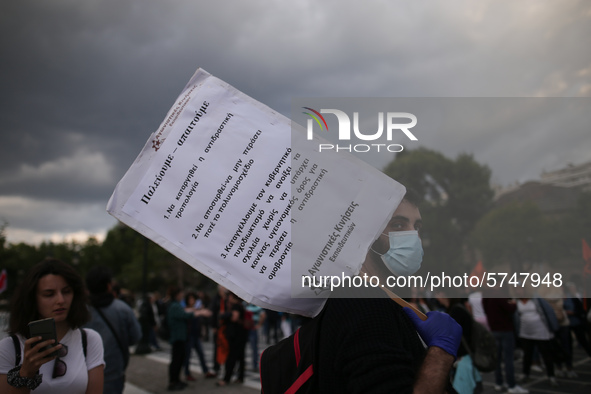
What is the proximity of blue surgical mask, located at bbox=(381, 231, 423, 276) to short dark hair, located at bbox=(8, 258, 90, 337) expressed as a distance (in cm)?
230

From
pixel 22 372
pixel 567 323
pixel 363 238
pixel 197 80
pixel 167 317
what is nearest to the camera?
pixel 363 238

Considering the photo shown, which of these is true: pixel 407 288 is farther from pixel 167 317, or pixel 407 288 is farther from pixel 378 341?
pixel 167 317

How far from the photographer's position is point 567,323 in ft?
31.0

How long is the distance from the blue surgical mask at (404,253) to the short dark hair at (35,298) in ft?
7.56

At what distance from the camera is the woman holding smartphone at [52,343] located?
2.31m

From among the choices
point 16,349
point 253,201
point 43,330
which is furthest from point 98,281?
point 253,201

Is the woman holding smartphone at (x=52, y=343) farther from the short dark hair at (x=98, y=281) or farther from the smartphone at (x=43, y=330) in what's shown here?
the short dark hair at (x=98, y=281)

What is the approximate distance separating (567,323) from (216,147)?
10.4m

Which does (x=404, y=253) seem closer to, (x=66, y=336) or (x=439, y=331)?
(x=439, y=331)

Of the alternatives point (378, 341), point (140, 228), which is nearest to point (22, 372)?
point (140, 228)

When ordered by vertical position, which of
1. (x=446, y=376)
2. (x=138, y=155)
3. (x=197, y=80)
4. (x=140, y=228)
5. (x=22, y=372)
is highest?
(x=197, y=80)

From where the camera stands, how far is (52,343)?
2326mm

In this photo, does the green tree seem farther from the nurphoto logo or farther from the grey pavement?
the grey pavement

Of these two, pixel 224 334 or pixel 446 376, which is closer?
pixel 446 376
